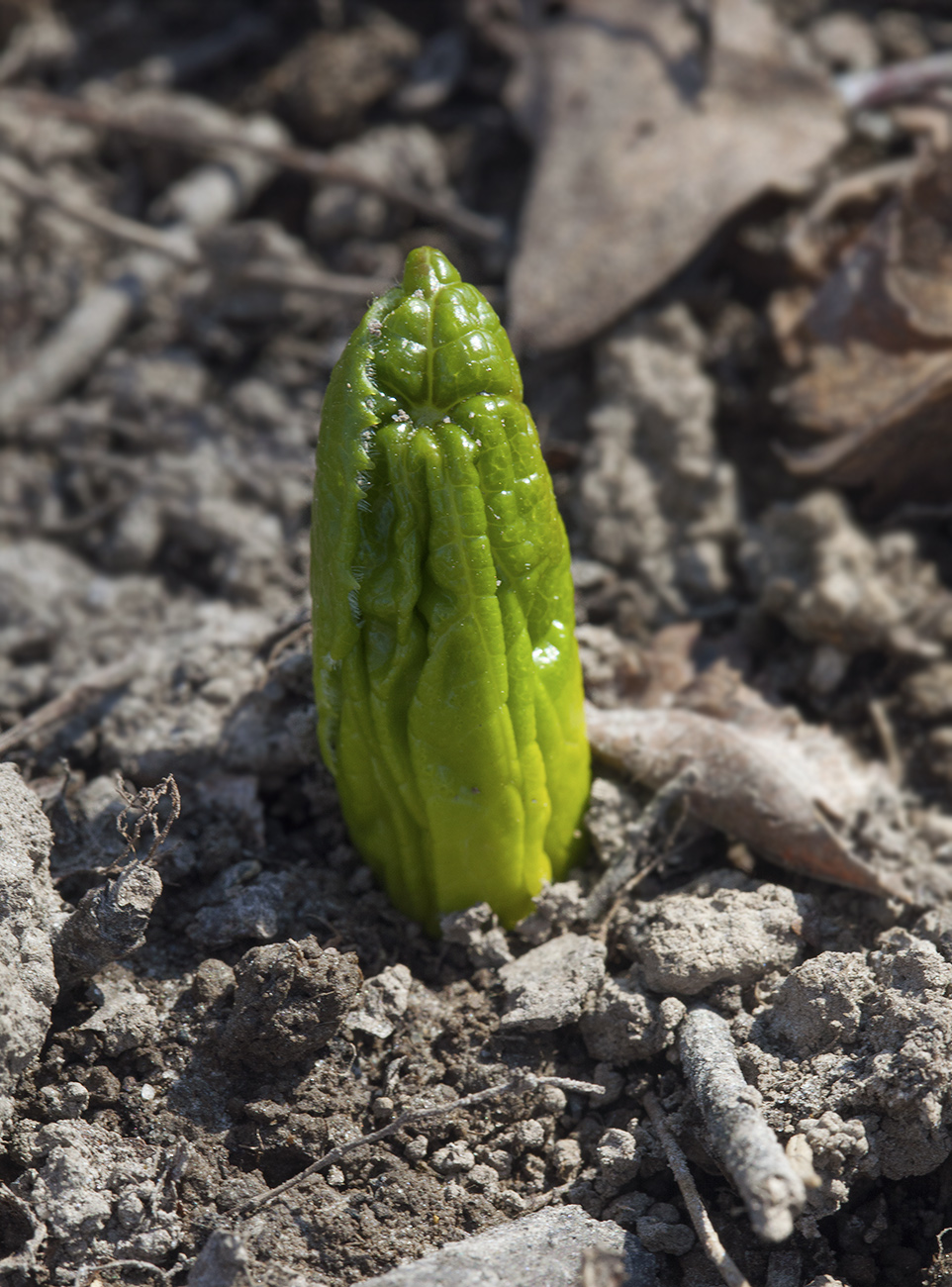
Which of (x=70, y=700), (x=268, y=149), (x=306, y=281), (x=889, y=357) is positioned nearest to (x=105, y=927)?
(x=70, y=700)

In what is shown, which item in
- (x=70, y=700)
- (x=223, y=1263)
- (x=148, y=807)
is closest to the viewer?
(x=223, y=1263)

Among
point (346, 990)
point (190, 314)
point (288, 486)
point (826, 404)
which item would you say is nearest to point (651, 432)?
point (826, 404)

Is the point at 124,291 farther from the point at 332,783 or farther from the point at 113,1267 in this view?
the point at 113,1267

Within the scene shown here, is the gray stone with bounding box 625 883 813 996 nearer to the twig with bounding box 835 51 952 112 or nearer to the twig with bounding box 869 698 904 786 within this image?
the twig with bounding box 869 698 904 786

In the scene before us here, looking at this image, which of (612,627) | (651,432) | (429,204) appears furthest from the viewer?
(429,204)

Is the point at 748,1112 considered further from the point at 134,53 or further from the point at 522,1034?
the point at 134,53

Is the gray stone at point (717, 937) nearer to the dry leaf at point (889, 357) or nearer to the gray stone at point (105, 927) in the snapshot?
the gray stone at point (105, 927)

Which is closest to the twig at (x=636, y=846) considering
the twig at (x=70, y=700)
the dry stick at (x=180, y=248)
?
the twig at (x=70, y=700)
